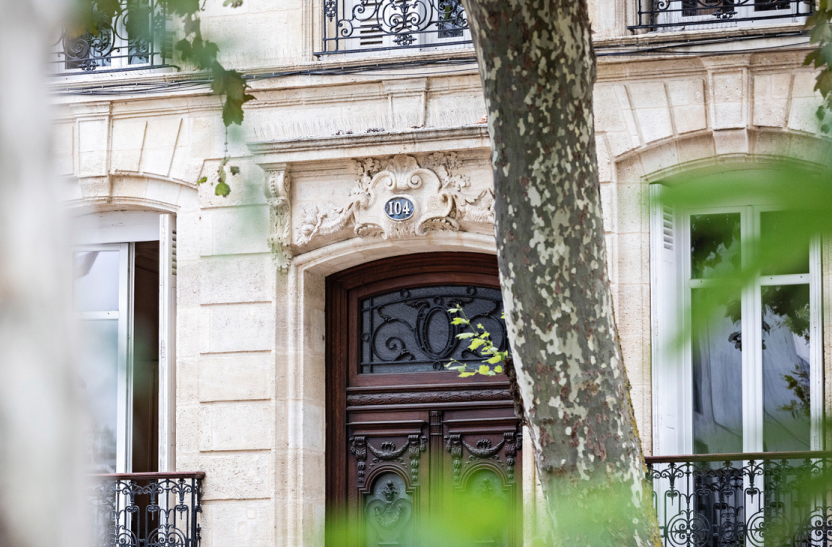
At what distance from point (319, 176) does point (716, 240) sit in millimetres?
7473

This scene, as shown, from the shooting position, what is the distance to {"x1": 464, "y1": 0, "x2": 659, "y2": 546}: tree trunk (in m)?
3.33

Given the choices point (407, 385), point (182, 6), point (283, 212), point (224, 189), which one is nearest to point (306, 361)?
point (407, 385)

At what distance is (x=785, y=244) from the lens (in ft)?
2.00

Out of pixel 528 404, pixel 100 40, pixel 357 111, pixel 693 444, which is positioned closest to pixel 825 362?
pixel 693 444

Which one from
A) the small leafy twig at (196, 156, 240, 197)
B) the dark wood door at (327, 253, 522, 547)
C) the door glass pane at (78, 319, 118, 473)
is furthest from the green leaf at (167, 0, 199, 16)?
the dark wood door at (327, 253, 522, 547)

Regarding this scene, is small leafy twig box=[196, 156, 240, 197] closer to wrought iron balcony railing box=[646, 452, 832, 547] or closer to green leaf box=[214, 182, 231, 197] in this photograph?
green leaf box=[214, 182, 231, 197]

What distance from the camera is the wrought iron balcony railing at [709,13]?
24.4ft

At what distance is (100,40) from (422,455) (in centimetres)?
386

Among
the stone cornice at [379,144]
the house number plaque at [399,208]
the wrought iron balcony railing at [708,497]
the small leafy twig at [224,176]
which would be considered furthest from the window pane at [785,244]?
the house number plaque at [399,208]

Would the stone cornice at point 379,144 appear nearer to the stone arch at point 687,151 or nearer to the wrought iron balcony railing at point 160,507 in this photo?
the stone arch at point 687,151

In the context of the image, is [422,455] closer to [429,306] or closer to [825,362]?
[429,306]

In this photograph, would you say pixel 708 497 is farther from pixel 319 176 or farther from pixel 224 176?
pixel 224 176

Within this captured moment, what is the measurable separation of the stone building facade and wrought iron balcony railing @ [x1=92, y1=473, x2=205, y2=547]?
0.13 meters

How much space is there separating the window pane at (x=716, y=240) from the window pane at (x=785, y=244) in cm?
2
